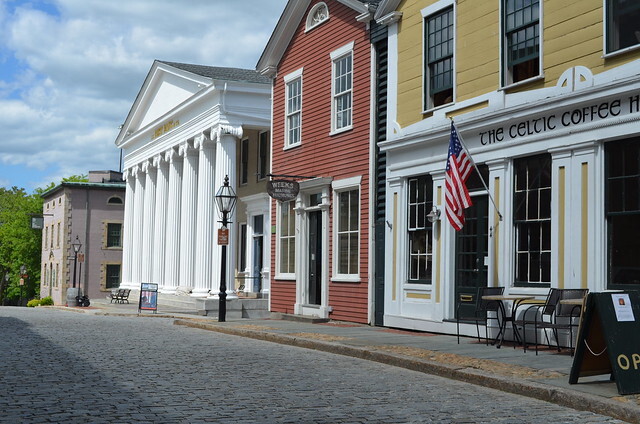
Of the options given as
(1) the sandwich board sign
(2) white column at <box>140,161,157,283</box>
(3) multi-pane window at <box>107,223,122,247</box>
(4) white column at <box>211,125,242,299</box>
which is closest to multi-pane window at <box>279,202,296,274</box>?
(4) white column at <box>211,125,242,299</box>

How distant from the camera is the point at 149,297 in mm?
29531

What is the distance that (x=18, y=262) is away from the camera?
76812 millimetres

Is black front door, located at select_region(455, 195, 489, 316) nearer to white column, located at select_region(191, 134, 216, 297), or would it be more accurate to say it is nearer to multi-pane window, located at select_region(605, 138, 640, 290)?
multi-pane window, located at select_region(605, 138, 640, 290)

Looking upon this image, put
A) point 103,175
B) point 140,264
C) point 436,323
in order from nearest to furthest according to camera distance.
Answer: point 436,323 < point 140,264 < point 103,175

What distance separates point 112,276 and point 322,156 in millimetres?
38606

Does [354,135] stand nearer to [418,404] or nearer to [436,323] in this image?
[436,323]

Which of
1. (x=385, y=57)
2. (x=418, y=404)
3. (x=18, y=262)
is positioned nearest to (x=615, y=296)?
(x=418, y=404)

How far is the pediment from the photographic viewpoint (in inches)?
1356

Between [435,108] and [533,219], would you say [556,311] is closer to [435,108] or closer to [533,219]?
[533,219]

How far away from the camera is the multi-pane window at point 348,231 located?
20.0 metres

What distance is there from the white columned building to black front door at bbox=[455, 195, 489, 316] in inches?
475

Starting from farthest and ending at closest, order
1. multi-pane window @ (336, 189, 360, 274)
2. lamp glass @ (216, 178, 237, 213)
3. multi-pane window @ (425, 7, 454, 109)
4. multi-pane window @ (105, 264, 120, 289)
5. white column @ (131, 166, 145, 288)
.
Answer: multi-pane window @ (105, 264, 120, 289) → white column @ (131, 166, 145, 288) → lamp glass @ (216, 178, 237, 213) → multi-pane window @ (336, 189, 360, 274) → multi-pane window @ (425, 7, 454, 109)

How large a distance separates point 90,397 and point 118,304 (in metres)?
31.1

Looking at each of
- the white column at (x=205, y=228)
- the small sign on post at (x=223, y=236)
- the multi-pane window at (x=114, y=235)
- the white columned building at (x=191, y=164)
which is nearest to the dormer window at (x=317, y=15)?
the small sign on post at (x=223, y=236)
